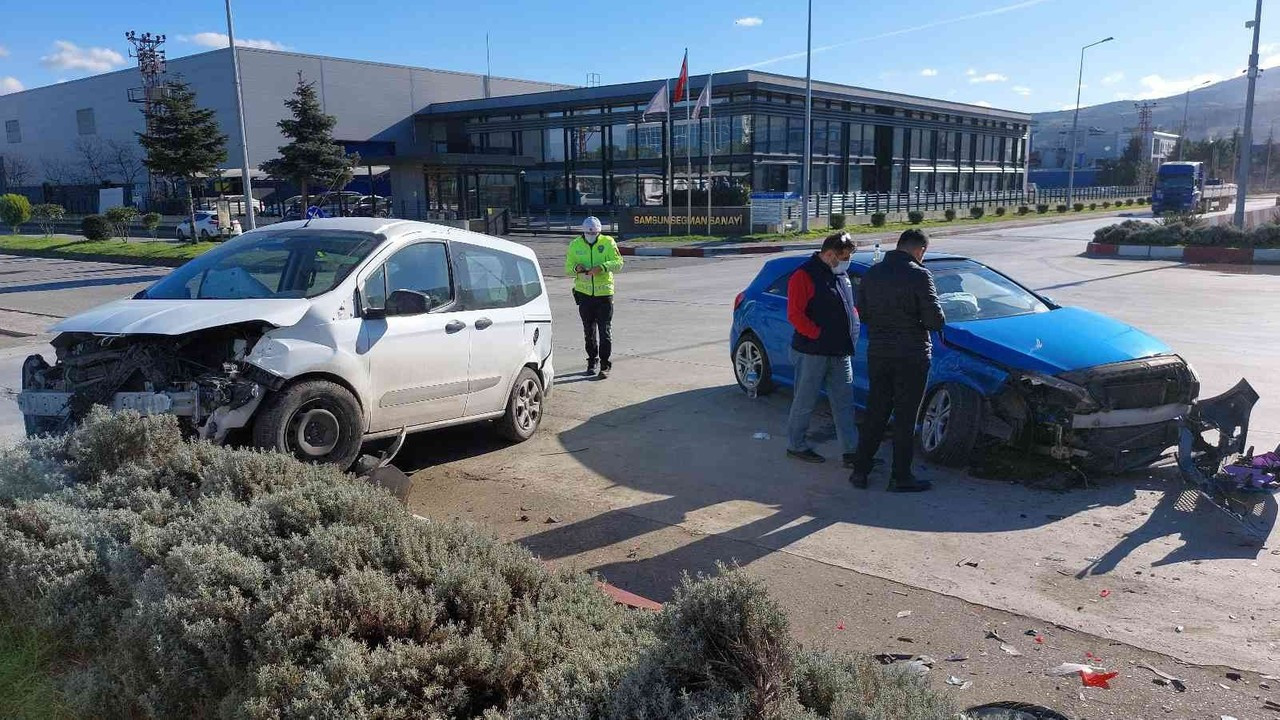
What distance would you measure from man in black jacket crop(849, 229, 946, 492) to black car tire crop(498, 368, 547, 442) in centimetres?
287

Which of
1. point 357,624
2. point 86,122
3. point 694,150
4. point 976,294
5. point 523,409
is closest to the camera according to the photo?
point 357,624

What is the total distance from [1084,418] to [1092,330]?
1026mm

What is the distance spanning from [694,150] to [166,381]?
154 feet

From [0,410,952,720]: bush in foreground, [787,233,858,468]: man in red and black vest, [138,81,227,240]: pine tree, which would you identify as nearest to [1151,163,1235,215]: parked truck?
[138,81,227,240]: pine tree

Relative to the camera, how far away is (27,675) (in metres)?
3.53

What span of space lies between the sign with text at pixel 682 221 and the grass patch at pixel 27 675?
33.9m

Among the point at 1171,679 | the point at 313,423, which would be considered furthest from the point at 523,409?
the point at 1171,679

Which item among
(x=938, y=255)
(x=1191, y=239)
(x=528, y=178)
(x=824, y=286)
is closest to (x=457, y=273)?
(x=824, y=286)

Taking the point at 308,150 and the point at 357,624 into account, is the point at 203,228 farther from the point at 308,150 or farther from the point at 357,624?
the point at 357,624

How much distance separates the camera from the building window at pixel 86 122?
69625 millimetres

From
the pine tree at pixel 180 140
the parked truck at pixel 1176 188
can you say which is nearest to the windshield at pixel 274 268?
the pine tree at pixel 180 140

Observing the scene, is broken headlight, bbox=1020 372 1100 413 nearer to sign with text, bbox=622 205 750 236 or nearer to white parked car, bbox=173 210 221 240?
sign with text, bbox=622 205 750 236

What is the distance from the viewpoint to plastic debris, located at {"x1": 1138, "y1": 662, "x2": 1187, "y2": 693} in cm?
378

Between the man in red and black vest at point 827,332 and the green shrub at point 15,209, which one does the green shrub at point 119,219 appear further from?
the man in red and black vest at point 827,332
